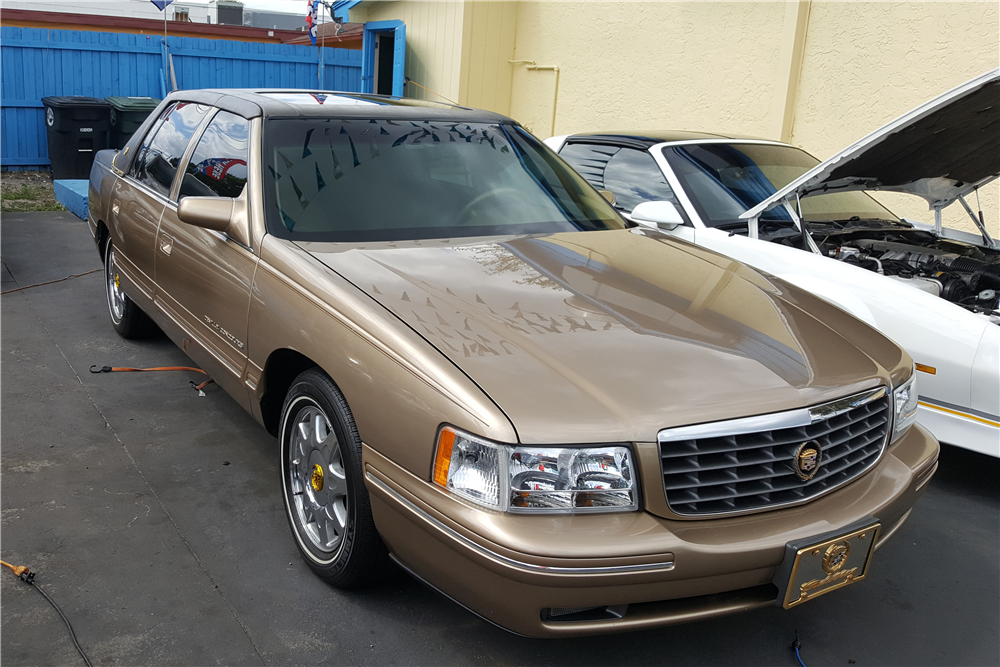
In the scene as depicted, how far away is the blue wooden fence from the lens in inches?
472

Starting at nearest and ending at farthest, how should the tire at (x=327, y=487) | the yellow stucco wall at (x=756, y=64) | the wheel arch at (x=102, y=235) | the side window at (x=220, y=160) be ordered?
the tire at (x=327, y=487), the side window at (x=220, y=160), the wheel arch at (x=102, y=235), the yellow stucco wall at (x=756, y=64)

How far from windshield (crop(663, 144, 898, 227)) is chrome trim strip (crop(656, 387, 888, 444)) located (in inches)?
107

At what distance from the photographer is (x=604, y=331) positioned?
2.53 meters

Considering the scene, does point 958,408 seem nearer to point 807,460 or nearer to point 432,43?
point 807,460

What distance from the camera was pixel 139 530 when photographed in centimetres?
311

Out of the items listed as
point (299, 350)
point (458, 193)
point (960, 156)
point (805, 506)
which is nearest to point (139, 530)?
point (299, 350)

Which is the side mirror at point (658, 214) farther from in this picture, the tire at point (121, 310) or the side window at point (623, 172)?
the tire at point (121, 310)

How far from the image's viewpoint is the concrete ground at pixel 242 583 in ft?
8.37

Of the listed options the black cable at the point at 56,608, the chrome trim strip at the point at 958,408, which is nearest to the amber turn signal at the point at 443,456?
the black cable at the point at 56,608

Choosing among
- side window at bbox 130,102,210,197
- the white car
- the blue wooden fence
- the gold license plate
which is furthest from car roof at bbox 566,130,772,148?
the blue wooden fence

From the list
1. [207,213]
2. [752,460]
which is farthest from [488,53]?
[752,460]

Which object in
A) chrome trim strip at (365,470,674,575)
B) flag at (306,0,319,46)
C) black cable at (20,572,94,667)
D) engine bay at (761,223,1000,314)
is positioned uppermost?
flag at (306,0,319,46)

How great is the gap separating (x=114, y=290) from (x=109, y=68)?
9.11 metres

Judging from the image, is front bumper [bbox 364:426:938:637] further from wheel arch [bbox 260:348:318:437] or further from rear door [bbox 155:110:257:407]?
rear door [bbox 155:110:257:407]
